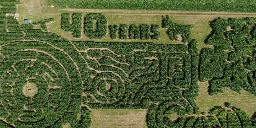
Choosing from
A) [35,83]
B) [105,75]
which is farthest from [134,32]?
[35,83]

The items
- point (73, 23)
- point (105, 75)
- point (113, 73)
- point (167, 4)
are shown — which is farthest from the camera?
point (167, 4)

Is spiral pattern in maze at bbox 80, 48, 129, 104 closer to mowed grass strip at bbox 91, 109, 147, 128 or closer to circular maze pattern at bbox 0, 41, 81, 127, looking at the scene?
mowed grass strip at bbox 91, 109, 147, 128

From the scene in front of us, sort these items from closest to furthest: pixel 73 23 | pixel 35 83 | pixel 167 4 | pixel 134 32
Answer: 1. pixel 35 83
2. pixel 73 23
3. pixel 134 32
4. pixel 167 4

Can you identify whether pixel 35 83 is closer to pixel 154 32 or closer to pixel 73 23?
pixel 73 23

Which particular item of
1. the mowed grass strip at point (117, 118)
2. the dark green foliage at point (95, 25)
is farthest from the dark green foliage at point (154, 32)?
the mowed grass strip at point (117, 118)

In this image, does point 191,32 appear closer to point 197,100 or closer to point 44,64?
point 197,100

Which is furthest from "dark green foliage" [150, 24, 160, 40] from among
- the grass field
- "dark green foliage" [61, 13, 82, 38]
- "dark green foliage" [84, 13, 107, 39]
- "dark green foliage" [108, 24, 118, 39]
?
"dark green foliage" [61, 13, 82, 38]
